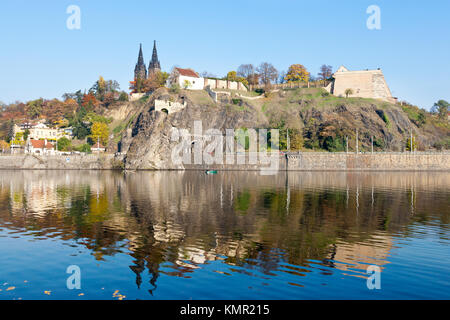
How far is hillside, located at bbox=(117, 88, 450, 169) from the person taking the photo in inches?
4658

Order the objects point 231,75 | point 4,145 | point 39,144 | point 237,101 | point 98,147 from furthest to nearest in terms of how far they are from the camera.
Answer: point 231,75, point 4,145, point 237,101, point 39,144, point 98,147

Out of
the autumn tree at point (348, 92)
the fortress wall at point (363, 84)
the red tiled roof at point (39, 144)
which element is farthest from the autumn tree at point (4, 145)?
the autumn tree at point (348, 92)

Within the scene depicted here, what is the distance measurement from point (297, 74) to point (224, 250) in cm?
15964

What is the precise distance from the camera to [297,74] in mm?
172250

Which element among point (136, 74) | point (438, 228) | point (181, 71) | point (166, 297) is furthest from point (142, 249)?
point (136, 74)

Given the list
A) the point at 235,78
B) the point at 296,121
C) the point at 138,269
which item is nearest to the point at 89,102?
the point at 235,78

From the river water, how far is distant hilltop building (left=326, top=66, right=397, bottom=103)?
11035 centimetres

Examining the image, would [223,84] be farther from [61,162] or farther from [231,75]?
[61,162]

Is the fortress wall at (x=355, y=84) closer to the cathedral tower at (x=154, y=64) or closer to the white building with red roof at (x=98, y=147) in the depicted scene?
the cathedral tower at (x=154, y=64)

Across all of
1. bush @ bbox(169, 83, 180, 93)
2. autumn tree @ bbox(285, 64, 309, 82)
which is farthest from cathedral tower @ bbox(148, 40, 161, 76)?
autumn tree @ bbox(285, 64, 309, 82)

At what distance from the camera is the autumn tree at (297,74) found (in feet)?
561

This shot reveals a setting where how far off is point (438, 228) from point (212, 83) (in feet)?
426

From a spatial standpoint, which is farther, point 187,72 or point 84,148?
point 187,72

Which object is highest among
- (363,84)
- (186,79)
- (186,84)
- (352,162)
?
(186,79)
